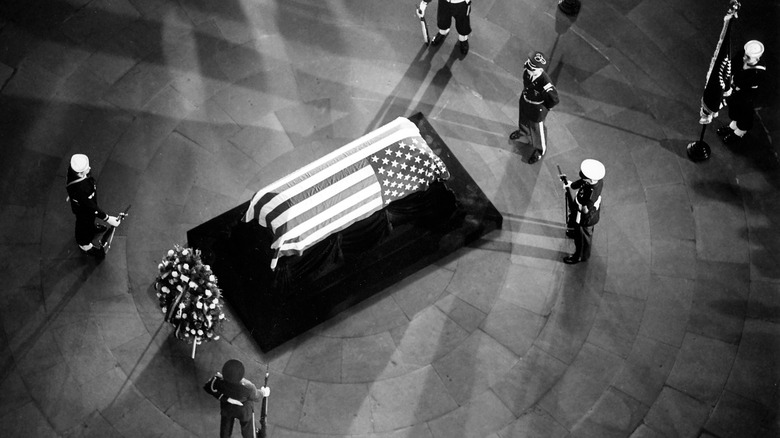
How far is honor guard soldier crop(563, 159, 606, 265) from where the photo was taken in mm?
14023

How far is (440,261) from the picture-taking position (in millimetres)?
15086

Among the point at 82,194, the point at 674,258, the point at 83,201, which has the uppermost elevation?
the point at 82,194

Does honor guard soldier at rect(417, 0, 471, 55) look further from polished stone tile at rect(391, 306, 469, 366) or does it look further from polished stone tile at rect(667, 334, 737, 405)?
polished stone tile at rect(667, 334, 737, 405)

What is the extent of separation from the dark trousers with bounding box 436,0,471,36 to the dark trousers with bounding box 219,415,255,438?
732 cm

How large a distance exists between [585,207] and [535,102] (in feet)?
6.50

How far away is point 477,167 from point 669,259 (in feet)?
10.5

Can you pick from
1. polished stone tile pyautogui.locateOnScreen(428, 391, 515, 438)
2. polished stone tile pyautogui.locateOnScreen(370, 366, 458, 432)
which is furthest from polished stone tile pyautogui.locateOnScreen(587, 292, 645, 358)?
polished stone tile pyautogui.locateOnScreen(370, 366, 458, 432)

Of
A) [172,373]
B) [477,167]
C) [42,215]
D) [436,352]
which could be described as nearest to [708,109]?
[477,167]

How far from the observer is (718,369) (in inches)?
553

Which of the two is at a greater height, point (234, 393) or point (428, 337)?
point (234, 393)

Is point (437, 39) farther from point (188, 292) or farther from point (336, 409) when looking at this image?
point (336, 409)

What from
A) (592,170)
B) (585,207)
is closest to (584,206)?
(585,207)

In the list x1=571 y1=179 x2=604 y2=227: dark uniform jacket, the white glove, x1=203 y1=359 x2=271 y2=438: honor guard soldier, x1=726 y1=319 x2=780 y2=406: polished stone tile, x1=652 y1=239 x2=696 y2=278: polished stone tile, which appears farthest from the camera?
the white glove

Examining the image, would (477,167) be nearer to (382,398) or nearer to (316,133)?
(316,133)
